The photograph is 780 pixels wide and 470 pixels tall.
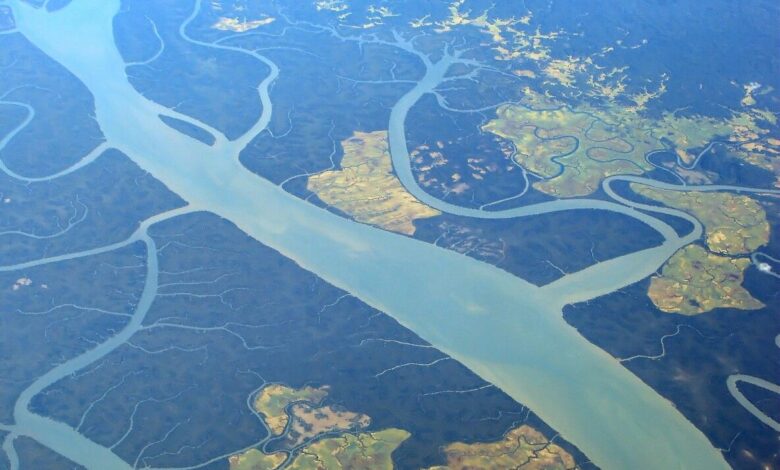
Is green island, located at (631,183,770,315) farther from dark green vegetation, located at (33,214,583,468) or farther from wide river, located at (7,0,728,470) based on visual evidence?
dark green vegetation, located at (33,214,583,468)

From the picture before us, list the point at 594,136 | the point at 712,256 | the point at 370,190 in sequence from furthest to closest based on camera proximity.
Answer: the point at 594,136
the point at 370,190
the point at 712,256

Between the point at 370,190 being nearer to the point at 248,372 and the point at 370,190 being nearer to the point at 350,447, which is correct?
the point at 248,372

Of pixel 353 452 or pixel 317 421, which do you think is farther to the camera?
pixel 317 421

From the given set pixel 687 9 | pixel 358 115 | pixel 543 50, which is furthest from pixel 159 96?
Answer: pixel 687 9

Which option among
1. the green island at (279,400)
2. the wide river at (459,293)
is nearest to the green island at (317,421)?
the green island at (279,400)

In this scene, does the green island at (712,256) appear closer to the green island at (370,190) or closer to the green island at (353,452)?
the green island at (370,190)

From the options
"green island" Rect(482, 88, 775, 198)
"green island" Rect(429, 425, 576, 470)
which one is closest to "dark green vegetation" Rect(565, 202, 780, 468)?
"green island" Rect(429, 425, 576, 470)

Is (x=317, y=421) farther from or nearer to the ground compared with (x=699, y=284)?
nearer to the ground

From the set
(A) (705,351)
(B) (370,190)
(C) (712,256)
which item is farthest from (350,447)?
(C) (712,256)
